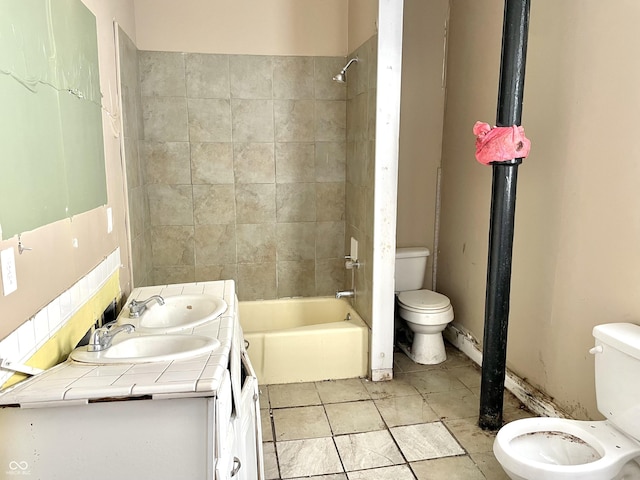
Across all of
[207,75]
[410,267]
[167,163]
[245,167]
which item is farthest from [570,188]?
[167,163]

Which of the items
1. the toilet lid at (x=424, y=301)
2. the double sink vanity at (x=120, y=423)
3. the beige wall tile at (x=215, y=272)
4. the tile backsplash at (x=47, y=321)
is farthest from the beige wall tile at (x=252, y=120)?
the double sink vanity at (x=120, y=423)

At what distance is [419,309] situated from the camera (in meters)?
3.00

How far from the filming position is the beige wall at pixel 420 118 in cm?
323

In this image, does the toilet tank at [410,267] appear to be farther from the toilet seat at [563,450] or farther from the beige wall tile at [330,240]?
the toilet seat at [563,450]

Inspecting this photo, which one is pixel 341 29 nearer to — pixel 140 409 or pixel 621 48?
pixel 621 48

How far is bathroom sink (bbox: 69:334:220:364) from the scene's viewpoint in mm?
1369

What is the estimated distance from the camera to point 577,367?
7.09 feet

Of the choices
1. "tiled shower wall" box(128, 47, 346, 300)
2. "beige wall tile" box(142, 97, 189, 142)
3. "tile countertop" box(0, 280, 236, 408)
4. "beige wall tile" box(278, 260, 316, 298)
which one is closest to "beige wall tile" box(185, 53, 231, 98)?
"tiled shower wall" box(128, 47, 346, 300)

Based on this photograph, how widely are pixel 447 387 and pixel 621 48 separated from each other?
189 centimetres

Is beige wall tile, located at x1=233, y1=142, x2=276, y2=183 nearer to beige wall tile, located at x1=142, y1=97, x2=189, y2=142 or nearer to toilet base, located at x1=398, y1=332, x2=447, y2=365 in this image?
beige wall tile, located at x1=142, y1=97, x2=189, y2=142

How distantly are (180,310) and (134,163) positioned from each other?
3.53 feet

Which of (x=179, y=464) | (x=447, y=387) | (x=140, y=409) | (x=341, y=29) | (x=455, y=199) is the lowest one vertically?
(x=447, y=387)

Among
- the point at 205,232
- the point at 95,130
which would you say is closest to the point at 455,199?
the point at 205,232

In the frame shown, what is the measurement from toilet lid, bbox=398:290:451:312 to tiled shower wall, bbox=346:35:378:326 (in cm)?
31
